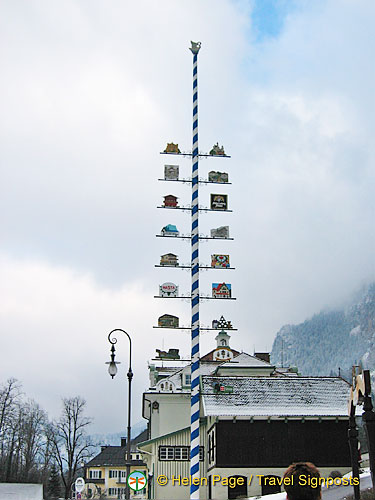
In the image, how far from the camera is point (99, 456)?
4296 inches

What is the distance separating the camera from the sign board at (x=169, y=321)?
22672mm

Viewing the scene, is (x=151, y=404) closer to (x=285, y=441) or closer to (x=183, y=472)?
(x=183, y=472)

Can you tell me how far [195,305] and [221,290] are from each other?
2350mm

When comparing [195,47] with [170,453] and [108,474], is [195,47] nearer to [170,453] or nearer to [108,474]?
[170,453]

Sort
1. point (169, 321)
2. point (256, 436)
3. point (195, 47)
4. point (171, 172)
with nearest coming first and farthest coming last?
point (171, 172), point (195, 47), point (169, 321), point (256, 436)

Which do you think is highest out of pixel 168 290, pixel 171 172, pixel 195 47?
pixel 195 47

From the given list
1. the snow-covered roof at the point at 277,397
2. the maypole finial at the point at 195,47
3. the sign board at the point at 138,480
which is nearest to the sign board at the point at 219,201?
the maypole finial at the point at 195,47

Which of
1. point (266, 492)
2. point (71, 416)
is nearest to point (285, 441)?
point (266, 492)

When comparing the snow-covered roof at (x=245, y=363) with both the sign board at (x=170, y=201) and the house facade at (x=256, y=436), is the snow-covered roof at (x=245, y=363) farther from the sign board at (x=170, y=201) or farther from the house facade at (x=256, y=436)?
the sign board at (x=170, y=201)

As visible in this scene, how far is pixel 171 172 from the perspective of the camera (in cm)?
2092

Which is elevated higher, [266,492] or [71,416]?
[71,416]

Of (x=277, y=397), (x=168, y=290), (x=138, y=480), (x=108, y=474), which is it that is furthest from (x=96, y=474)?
(x=168, y=290)

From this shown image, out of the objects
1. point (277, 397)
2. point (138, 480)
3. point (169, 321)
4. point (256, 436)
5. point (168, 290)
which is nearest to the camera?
point (138, 480)

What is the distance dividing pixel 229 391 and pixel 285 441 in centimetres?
449
